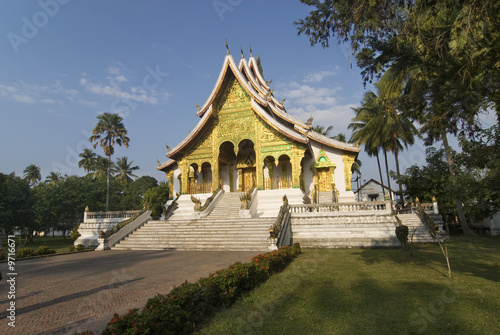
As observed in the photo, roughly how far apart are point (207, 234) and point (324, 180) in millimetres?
11735

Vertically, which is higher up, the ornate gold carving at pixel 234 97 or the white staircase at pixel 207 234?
the ornate gold carving at pixel 234 97

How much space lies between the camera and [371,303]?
483cm

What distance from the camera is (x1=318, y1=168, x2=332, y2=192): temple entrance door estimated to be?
877 inches

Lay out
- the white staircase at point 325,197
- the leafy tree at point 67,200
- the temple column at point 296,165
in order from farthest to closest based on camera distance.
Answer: the leafy tree at point 67,200
the white staircase at point 325,197
the temple column at point 296,165

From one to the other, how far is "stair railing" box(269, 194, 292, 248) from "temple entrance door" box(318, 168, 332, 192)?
7906 millimetres

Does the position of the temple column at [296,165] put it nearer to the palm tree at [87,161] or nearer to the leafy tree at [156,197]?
the leafy tree at [156,197]

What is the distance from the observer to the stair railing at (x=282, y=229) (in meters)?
11.7

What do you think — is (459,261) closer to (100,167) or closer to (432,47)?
(432,47)

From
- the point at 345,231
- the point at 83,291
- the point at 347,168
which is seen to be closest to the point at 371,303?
the point at 83,291

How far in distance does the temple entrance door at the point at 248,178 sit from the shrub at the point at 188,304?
1705cm

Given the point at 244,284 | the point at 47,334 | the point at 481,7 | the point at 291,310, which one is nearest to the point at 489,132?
the point at 481,7

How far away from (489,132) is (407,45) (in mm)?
2215

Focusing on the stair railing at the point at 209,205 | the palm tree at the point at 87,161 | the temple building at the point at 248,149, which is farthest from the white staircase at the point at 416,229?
the palm tree at the point at 87,161

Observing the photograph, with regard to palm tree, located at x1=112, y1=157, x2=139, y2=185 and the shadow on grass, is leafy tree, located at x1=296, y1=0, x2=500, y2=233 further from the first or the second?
palm tree, located at x1=112, y1=157, x2=139, y2=185
